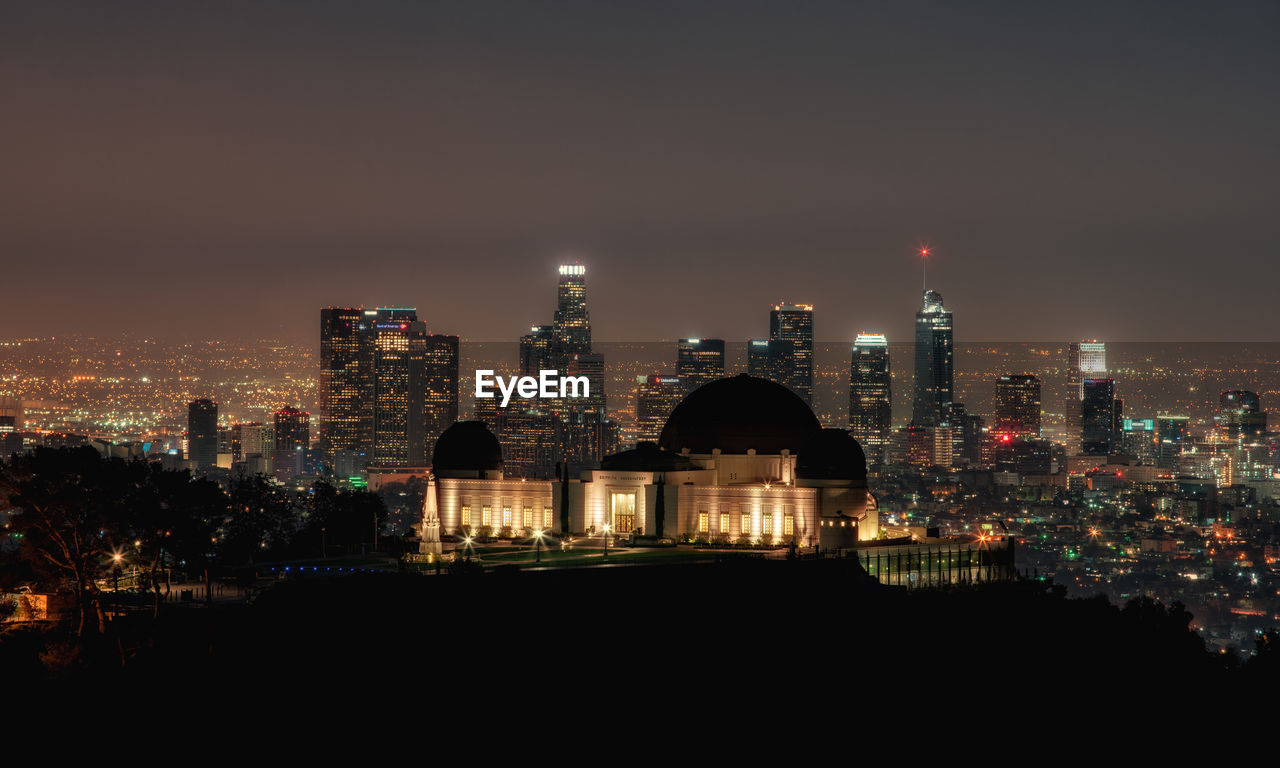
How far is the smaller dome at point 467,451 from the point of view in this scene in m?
114

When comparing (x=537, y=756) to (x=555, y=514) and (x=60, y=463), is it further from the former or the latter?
(x=555, y=514)

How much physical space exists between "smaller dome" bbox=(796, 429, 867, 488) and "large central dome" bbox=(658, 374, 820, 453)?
4893 mm

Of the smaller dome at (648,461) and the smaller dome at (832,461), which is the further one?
the smaller dome at (648,461)

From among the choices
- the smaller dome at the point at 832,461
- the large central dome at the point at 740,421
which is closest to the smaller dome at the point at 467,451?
the large central dome at the point at 740,421

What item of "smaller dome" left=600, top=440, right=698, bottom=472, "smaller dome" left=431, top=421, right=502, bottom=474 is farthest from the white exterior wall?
"smaller dome" left=600, top=440, right=698, bottom=472

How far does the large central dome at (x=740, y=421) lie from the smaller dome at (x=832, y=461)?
4.89 meters

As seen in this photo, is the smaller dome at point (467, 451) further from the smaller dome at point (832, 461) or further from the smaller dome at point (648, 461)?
the smaller dome at point (832, 461)

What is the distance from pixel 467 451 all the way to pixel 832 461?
26580 millimetres

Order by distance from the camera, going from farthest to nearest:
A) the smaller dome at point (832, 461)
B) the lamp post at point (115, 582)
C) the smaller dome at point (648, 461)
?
1. the smaller dome at point (648, 461)
2. the smaller dome at point (832, 461)
3. the lamp post at point (115, 582)

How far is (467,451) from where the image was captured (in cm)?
11456

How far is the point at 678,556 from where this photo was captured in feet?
310

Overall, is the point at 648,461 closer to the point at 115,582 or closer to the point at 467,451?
the point at 467,451

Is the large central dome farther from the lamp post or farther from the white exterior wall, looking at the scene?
the lamp post

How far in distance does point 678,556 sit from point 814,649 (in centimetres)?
1490
